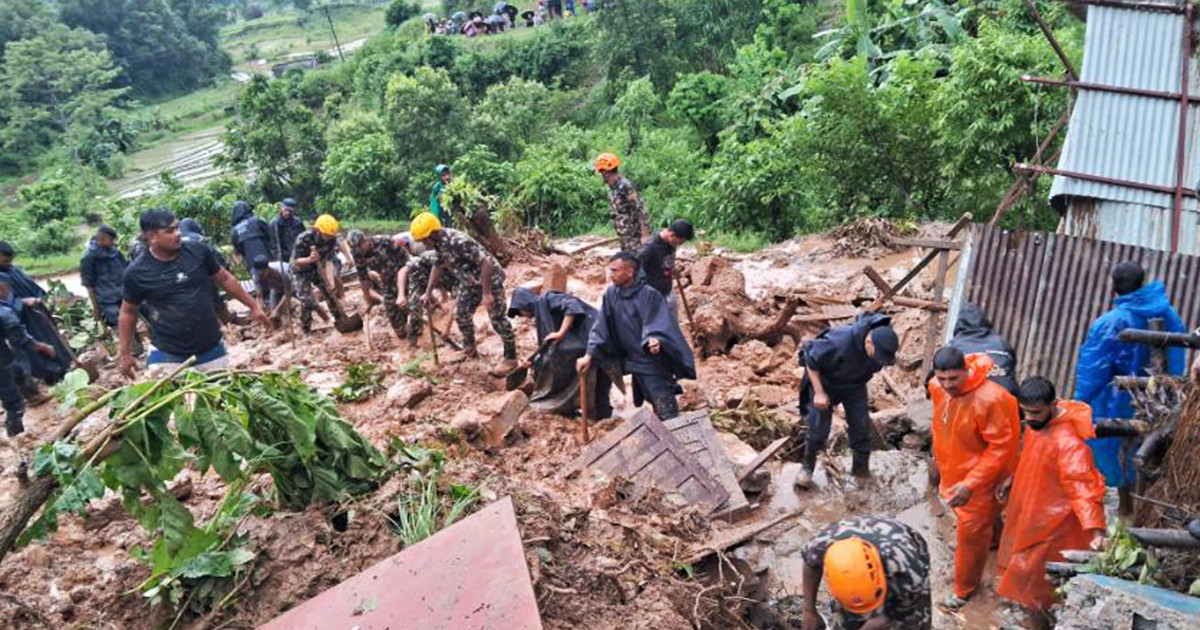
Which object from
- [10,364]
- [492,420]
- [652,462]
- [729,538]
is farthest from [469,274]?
[729,538]

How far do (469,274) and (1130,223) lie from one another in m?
5.98

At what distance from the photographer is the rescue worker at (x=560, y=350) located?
7188mm

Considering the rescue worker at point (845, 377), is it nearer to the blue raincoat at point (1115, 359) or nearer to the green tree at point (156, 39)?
the blue raincoat at point (1115, 359)

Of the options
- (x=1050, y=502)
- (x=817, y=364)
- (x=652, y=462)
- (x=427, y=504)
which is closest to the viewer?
(x=427, y=504)

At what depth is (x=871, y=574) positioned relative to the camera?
3.37 meters

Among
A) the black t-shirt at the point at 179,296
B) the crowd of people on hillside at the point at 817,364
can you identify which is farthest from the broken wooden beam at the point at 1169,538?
the black t-shirt at the point at 179,296

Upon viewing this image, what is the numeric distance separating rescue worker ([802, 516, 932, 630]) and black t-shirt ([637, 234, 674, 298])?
4507 millimetres

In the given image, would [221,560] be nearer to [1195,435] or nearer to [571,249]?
[1195,435]

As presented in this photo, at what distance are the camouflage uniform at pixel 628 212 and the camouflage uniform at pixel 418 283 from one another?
1799mm

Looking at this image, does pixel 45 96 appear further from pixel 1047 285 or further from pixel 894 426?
pixel 1047 285

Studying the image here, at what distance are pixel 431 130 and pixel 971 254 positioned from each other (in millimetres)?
15045

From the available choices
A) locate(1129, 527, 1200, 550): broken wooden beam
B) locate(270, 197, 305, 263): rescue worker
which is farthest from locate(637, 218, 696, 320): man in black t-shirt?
locate(270, 197, 305, 263): rescue worker

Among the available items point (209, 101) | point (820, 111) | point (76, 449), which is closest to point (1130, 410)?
point (76, 449)

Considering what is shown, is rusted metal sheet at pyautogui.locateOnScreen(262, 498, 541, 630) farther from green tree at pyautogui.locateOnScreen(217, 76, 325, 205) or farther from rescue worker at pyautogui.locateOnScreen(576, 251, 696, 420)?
green tree at pyautogui.locateOnScreen(217, 76, 325, 205)
